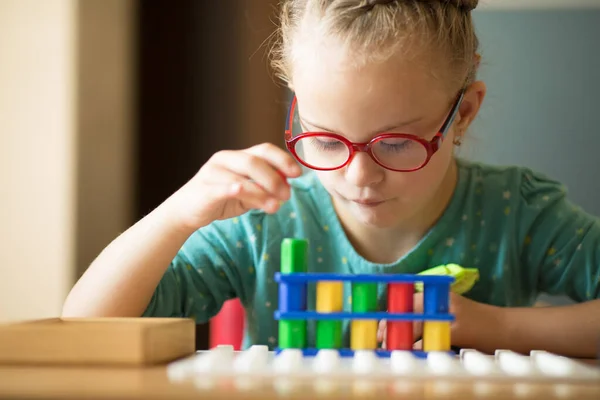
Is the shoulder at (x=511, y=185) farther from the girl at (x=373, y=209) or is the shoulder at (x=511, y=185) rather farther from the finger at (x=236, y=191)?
the finger at (x=236, y=191)

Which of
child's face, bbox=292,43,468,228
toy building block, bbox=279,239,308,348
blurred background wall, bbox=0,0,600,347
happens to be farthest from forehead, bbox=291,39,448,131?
blurred background wall, bbox=0,0,600,347

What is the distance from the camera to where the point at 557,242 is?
1.09 m

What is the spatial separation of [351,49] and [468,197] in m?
A: 0.39

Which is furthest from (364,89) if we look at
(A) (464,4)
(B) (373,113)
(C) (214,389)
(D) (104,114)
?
(D) (104,114)

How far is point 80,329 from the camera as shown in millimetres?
572

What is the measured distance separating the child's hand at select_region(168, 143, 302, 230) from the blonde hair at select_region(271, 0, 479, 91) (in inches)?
6.5

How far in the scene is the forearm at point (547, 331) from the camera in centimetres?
89

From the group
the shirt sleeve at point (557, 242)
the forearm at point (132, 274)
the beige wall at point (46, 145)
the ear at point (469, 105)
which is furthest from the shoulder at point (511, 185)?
the beige wall at point (46, 145)

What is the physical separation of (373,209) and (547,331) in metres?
0.26

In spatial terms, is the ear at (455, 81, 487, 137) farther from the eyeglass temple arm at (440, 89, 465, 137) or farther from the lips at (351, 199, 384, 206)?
the lips at (351, 199, 384, 206)

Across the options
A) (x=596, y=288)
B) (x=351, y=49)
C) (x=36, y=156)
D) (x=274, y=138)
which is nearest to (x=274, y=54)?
(x=351, y=49)

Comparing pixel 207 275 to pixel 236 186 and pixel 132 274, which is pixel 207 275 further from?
pixel 236 186

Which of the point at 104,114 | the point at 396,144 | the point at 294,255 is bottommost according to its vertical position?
the point at 294,255

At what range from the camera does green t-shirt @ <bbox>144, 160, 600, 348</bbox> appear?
108 cm
